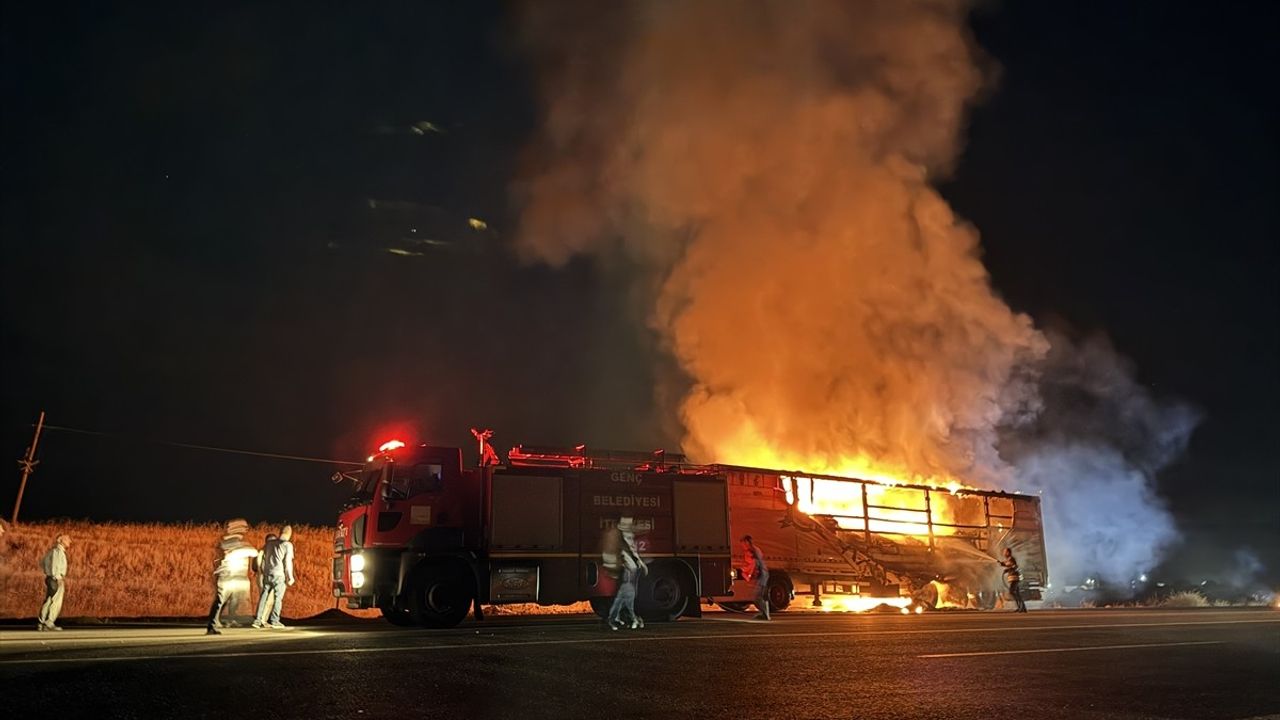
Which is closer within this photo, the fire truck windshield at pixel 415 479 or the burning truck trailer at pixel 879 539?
the fire truck windshield at pixel 415 479

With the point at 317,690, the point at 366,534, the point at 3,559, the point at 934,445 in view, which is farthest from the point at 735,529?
the point at 3,559

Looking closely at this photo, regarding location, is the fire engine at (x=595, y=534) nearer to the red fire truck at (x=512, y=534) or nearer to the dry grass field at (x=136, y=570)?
the red fire truck at (x=512, y=534)

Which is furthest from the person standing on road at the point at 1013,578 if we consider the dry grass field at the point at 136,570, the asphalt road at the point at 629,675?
the dry grass field at the point at 136,570

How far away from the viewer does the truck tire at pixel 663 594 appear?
16.7 meters

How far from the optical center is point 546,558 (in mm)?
16234

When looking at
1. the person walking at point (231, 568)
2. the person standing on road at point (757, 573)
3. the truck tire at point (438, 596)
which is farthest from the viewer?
the person standing on road at point (757, 573)

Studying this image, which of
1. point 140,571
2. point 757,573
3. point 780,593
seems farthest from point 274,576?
point 140,571

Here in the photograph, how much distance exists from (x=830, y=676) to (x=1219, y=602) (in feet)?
120

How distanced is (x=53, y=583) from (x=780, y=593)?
1457cm

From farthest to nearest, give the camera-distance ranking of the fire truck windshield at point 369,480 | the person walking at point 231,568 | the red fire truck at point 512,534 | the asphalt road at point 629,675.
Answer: the fire truck windshield at point 369,480, the red fire truck at point 512,534, the person walking at point 231,568, the asphalt road at point 629,675

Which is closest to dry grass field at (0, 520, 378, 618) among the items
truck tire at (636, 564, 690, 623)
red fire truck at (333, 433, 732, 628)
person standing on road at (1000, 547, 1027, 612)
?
red fire truck at (333, 433, 732, 628)

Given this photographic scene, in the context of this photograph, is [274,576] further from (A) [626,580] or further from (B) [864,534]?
(B) [864,534]

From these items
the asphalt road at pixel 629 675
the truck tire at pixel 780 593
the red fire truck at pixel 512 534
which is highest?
the red fire truck at pixel 512 534

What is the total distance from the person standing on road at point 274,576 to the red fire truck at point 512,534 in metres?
1.02
